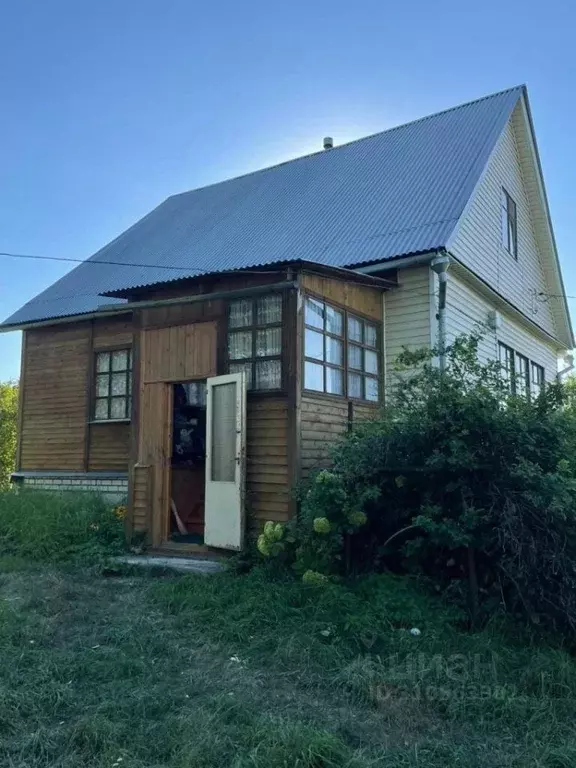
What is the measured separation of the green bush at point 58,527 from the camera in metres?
7.30

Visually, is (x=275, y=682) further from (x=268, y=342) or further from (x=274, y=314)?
(x=274, y=314)

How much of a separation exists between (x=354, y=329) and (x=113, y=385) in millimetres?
5059

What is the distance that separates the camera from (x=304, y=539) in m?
5.60

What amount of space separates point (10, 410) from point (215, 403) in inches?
588

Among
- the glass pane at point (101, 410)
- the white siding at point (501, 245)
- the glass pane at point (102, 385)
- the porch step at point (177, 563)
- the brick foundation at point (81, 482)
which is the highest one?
the white siding at point (501, 245)

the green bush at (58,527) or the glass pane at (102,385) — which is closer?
the green bush at (58,527)

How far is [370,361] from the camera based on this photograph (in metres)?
8.20

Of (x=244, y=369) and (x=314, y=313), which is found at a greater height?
(x=314, y=313)

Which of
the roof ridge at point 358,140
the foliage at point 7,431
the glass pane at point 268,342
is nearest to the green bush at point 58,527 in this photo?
the glass pane at point 268,342

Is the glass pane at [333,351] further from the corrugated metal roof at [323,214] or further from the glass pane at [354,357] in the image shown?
the corrugated metal roof at [323,214]

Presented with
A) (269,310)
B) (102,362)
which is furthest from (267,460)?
(102,362)

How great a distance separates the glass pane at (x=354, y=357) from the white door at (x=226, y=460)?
1621mm

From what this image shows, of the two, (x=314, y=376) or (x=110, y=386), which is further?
(x=110, y=386)

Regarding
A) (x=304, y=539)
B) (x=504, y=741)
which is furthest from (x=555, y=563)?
(x=304, y=539)
